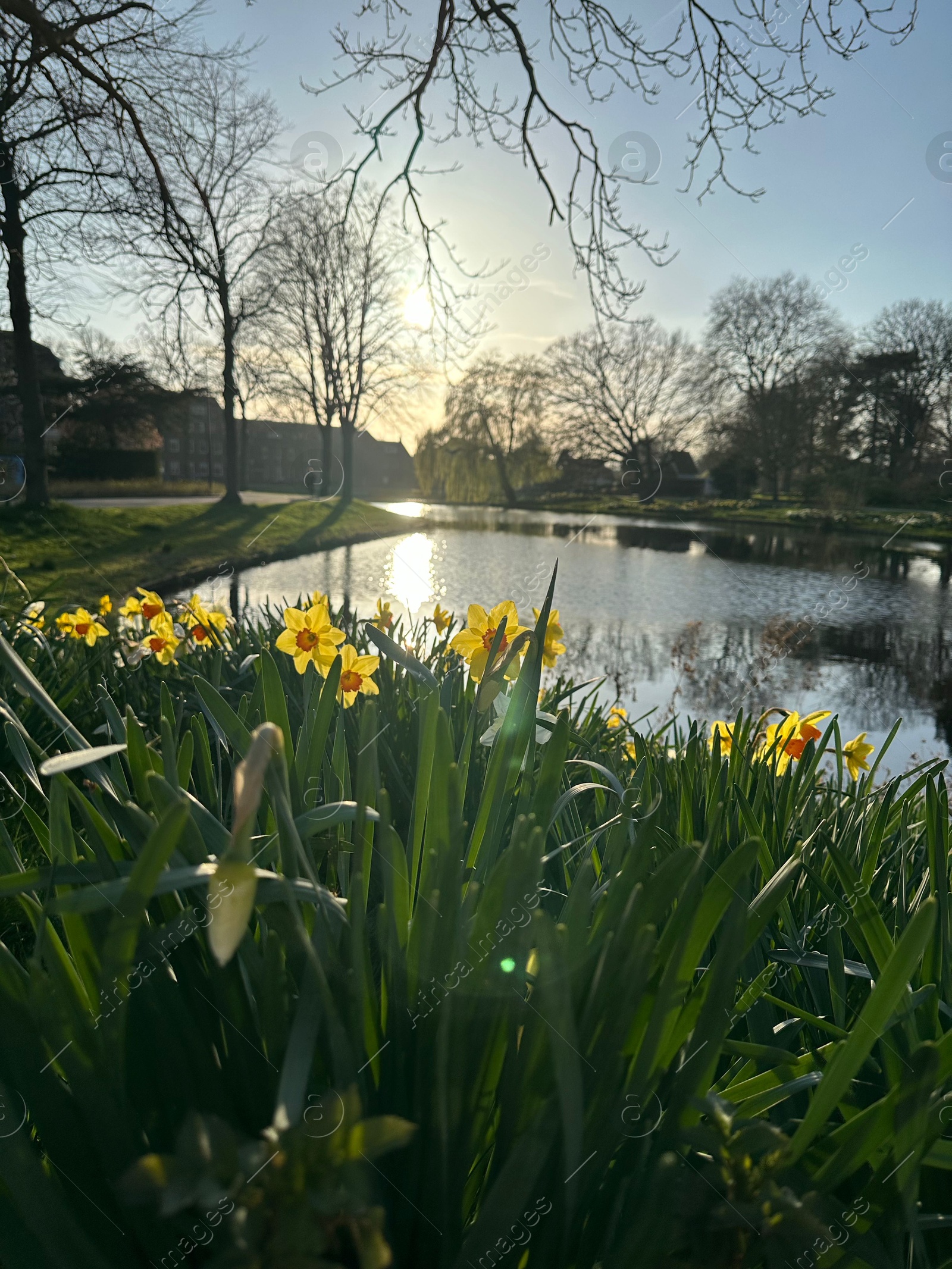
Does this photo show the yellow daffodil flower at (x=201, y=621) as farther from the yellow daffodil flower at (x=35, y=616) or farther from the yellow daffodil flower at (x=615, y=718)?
the yellow daffodil flower at (x=615, y=718)

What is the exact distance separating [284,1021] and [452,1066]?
0.16 metres

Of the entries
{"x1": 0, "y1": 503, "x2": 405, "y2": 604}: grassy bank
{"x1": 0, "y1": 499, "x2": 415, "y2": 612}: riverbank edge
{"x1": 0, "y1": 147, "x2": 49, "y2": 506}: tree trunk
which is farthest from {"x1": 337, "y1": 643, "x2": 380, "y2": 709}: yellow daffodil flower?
{"x1": 0, "y1": 147, "x2": 49, "y2": 506}: tree trunk

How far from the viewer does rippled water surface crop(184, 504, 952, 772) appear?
7383 mm

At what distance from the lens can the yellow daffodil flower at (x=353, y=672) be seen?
166 centimetres

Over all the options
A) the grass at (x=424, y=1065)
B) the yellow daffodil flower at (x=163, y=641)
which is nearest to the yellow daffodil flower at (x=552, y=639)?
the grass at (x=424, y=1065)

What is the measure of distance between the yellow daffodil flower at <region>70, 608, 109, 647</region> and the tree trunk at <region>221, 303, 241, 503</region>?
11.3 feet

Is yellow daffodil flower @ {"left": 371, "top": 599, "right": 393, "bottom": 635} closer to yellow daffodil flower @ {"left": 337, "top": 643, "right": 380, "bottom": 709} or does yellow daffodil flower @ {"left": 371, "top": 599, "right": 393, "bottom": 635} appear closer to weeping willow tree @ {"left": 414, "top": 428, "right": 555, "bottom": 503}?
yellow daffodil flower @ {"left": 337, "top": 643, "right": 380, "bottom": 709}

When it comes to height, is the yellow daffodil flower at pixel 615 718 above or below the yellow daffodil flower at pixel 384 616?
below

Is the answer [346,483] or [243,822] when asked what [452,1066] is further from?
[346,483]

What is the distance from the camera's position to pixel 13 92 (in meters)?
5.52

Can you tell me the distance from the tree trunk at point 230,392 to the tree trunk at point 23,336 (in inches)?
89.2

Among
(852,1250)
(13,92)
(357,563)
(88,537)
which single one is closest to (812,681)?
(357,563)

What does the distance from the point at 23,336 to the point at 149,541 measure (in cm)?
352

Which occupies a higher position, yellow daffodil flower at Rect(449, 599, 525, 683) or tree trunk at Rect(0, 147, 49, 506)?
tree trunk at Rect(0, 147, 49, 506)
